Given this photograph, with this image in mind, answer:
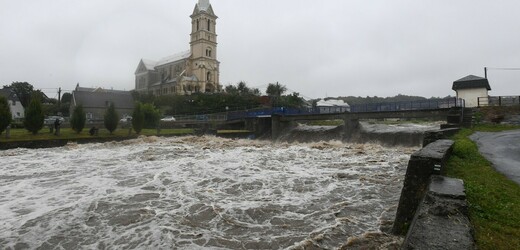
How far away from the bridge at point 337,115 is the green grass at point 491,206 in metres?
22.0

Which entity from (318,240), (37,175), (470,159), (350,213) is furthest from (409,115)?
(37,175)

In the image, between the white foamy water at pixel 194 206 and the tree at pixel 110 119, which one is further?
the tree at pixel 110 119

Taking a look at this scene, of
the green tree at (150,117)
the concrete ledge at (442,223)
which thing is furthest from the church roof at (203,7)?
the concrete ledge at (442,223)

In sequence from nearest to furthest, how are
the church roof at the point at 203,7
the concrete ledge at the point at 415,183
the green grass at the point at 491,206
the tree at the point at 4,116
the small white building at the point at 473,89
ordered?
1. the green grass at the point at 491,206
2. the concrete ledge at the point at 415,183
3. the tree at the point at 4,116
4. the small white building at the point at 473,89
5. the church roof at the point at 203,7

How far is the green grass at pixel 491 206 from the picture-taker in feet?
11.1

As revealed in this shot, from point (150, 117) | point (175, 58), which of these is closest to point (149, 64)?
point (175, 58)

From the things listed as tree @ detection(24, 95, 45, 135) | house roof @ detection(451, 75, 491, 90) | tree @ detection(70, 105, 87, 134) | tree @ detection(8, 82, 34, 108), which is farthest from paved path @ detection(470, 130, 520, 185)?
tree @ detection(8, 82, 34, 108)

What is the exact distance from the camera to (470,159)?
8.84 m

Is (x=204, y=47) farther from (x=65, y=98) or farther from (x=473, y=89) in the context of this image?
→ (x=473, y=89)

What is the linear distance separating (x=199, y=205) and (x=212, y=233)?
231 cm

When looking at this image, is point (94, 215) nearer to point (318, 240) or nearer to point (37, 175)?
point (318, 240)

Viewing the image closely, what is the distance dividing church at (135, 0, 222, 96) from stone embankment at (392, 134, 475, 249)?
3767 inches

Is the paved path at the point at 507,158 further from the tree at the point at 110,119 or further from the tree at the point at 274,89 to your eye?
the tree at the point at 274,89

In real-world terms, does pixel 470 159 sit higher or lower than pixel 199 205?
higher
